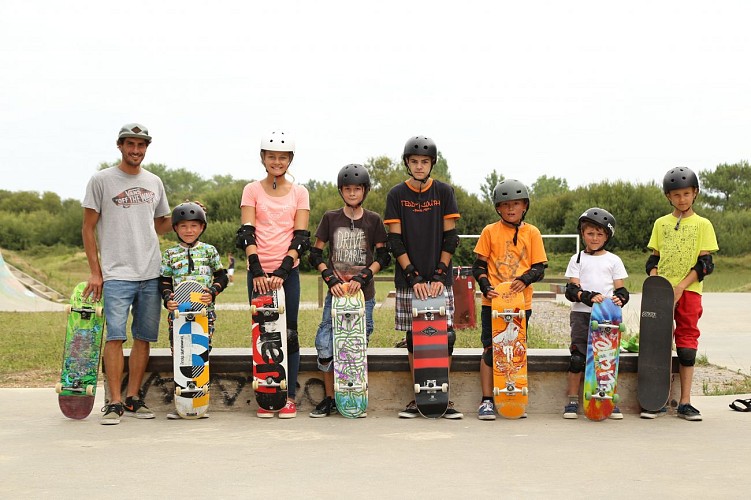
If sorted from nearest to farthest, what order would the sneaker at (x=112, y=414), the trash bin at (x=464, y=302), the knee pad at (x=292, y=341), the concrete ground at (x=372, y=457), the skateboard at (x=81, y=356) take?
the concrete ground at (x=372, y=457)
the sneaker at (x=112, y=414)
the skateboard at (x=81, y=356)
the knee pad at (x=292, y=341)
the trash bin at (x=464, y=302)

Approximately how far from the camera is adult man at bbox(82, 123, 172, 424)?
5.68 meters

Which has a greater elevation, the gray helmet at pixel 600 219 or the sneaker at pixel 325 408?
the gray helmet at pixel 600 219

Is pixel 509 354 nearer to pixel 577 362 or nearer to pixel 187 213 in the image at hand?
pixel 577 362

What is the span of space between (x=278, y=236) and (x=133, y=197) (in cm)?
110

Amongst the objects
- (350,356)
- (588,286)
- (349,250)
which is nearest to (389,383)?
(350,356)

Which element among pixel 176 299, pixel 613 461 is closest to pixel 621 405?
pixel 613 461

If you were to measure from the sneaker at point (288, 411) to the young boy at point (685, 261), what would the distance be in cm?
251

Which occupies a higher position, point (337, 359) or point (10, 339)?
point (337, 359)

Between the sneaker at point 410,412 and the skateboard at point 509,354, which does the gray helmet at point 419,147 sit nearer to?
the skateboard at point 509,354

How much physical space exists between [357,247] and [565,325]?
31.9 feet

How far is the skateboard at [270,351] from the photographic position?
5652 mm

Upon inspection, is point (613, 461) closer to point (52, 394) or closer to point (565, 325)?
point (52, 394)

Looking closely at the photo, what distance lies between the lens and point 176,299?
5.71 metres

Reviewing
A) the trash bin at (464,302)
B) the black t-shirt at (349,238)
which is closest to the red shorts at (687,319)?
the black t-shirt at (349,238)
